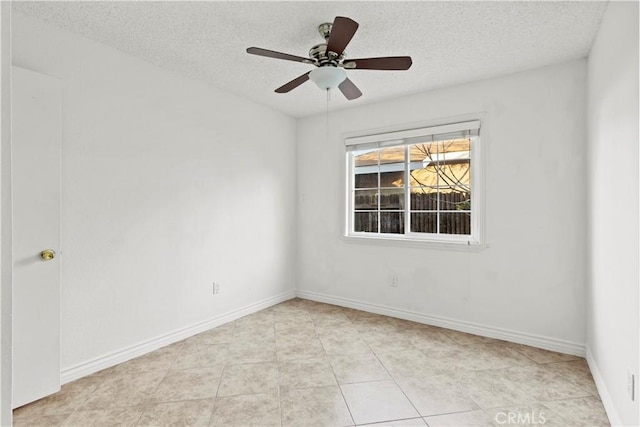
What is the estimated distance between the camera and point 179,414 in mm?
1942

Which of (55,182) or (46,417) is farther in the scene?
(55,182)

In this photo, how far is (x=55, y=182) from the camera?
216cm

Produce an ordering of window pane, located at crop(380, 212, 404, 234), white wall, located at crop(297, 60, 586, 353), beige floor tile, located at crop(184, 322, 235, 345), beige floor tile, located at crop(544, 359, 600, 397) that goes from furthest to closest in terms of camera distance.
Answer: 1. window pane, located at crop(380, 212, 404, 234)
2. beige floor tile, located at crop(184, 322, 235, 345)
3. white wall, located at crop(297, 60, 586, 353)
4. beige floor tile, located at crop(544, 359, 600, 397)

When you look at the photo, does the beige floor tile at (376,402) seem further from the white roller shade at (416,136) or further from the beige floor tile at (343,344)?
the white roller shade at (416,136)

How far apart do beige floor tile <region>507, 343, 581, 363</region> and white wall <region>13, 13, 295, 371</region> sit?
2.73 metres

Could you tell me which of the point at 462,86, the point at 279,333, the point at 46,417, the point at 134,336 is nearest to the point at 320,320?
the point at 279,333

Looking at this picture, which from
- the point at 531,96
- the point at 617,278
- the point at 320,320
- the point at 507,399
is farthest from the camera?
the point at 320,320

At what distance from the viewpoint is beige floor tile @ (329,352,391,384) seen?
2.35m

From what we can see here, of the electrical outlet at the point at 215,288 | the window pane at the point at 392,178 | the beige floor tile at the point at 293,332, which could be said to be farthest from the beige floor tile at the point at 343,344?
the window pane at the point at 392,178

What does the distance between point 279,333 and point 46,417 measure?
5.75ft

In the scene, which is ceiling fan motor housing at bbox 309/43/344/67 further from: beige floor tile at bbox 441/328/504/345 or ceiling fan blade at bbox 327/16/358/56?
beige floor tile at bbox 441/328/504/345

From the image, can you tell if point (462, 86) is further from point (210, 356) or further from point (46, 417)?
point (46, 417)

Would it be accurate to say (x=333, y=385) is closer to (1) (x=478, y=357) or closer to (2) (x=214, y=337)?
(1) (x=478, y=357)

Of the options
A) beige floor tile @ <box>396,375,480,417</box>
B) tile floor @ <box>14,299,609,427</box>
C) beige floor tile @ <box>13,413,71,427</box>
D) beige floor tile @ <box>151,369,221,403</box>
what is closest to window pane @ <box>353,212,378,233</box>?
tile floor @ <box>14,299,609,427</box>
